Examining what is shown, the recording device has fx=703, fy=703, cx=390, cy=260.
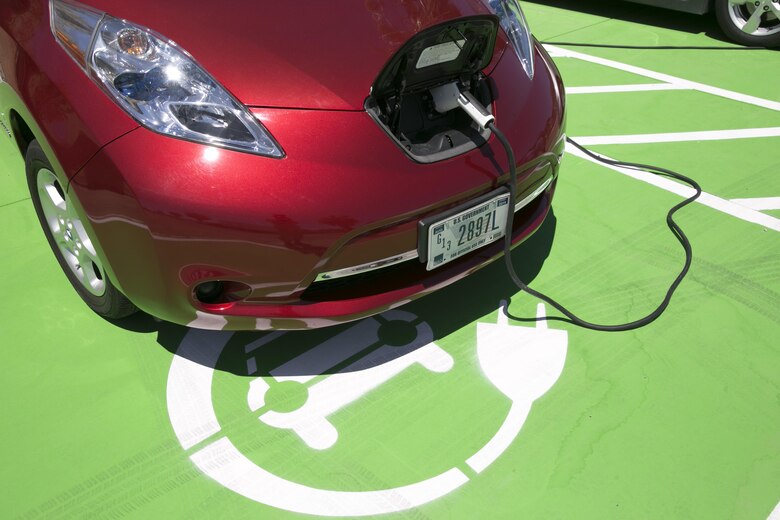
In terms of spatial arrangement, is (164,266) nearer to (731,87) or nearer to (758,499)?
(758,499)

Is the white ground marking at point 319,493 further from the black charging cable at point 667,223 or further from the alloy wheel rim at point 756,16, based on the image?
the alloy wheel rim at point 756,16

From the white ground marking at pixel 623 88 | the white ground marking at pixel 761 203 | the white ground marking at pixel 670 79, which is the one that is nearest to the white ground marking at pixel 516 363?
the white ground marking at pixel 761 203

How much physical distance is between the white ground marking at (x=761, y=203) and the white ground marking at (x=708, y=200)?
3 cm

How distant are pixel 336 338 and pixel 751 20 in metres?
4.13

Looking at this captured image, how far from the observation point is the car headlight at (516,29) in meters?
2.43

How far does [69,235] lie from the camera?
2459 mm

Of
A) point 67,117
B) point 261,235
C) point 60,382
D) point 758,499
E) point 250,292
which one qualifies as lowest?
point 60,382

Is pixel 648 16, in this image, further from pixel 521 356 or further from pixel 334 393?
pixel 334 393

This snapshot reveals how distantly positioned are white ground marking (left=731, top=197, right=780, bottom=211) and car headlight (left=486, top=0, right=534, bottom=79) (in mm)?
1335

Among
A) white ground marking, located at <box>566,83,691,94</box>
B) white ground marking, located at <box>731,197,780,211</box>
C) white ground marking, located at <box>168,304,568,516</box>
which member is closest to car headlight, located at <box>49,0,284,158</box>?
white ground marking, located at <box>168,304,568,516</box>

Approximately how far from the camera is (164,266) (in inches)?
75.1

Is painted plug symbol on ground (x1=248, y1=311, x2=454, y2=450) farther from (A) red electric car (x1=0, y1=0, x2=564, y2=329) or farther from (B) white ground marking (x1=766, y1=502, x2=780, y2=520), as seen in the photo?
(B) white ground marking (x1=766, y1=502, x2=780, y2=520)

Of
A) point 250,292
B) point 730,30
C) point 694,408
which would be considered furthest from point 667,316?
point 730,30

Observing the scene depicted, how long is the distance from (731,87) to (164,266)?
3875 mm
